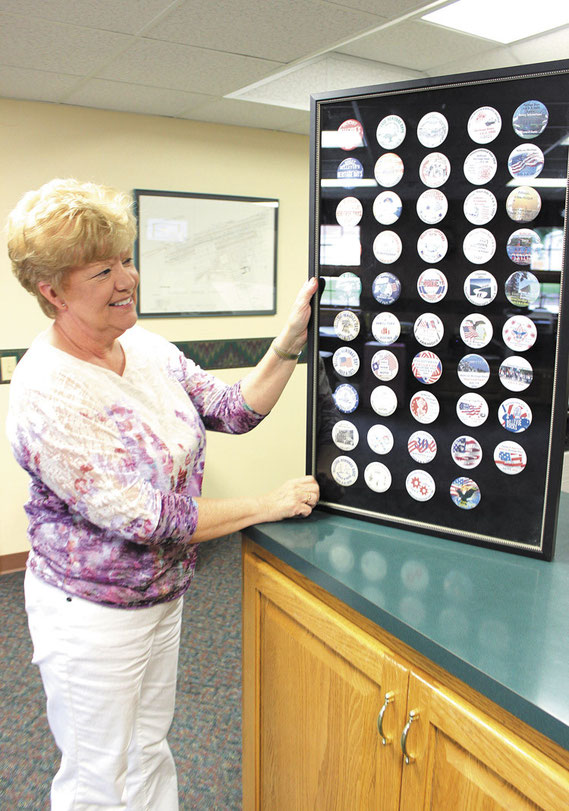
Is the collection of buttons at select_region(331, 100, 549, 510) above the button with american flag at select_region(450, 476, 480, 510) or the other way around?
above

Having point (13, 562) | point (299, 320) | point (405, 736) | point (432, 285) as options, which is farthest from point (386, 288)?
point (13, 562)

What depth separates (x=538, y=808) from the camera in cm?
84

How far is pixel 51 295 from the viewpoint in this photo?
1.25 metres

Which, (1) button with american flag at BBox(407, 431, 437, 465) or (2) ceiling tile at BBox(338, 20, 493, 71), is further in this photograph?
(2) ceiling tile at BBox(338, 20, 493, 71)

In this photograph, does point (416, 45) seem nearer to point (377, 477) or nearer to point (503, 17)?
point (503, 17)

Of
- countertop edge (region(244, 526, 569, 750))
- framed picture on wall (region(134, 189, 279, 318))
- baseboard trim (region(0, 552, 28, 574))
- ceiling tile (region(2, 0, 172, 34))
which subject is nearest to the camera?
countertop edge (region(244, 526, 569, 750))

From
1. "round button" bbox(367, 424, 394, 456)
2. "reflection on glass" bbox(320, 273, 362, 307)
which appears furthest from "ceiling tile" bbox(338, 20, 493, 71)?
"round button" bbox(367, 424, 394, 456)

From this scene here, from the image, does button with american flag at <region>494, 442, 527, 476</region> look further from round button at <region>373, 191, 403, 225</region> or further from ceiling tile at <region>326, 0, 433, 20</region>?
ceiling tile at <region>326, 0, 433, 20</region>

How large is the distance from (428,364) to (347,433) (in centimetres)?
22

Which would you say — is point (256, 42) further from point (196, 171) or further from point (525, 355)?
point (525, 355)

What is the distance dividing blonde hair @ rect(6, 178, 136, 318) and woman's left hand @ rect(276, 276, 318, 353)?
35 centimetres

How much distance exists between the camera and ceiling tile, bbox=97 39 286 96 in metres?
2.35

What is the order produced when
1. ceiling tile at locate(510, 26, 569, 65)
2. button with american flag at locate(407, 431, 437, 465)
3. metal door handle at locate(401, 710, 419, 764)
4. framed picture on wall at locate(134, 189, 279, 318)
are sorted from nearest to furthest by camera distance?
metal door handle at locate(401, 710, 419, 764), button with american flag at locate(407, 431, 437, 465), ceiling tile at locate(510, 26, 569, 65), framed picture on wall at locate(134, 189, 279, 318)

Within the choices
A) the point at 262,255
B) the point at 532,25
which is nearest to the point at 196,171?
the point at 262,255
